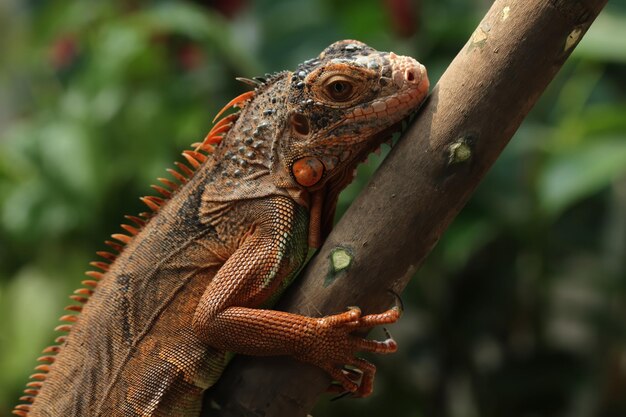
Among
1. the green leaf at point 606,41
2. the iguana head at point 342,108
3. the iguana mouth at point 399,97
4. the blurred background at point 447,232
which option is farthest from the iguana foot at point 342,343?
the green leaf at point 606,41

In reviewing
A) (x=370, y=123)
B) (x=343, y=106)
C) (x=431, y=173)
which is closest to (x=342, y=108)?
(x=343, y=106)

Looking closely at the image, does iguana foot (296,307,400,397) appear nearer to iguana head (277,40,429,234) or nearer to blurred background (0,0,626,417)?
iguana head (277,40,429,234)

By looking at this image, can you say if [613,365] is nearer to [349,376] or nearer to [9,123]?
[349,376]

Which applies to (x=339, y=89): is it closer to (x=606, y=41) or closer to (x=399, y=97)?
(x=399, y=97)

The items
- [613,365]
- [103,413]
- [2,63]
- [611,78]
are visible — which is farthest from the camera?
[2,63]

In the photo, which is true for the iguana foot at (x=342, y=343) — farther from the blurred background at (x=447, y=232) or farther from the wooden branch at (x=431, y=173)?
the blurred background at (x=447, y=232)

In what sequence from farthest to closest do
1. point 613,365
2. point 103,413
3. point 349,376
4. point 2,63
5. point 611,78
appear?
point 2,63 → point 611,78 → point 613,365 → point 103,413 → point 349,376

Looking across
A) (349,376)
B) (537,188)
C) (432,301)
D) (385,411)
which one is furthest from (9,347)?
(537,188)

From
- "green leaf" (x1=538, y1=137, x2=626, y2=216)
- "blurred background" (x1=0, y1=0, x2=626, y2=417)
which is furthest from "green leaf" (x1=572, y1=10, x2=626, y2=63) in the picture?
"green leaf" (x1=538, y1=137, x2=626, y2=216)
